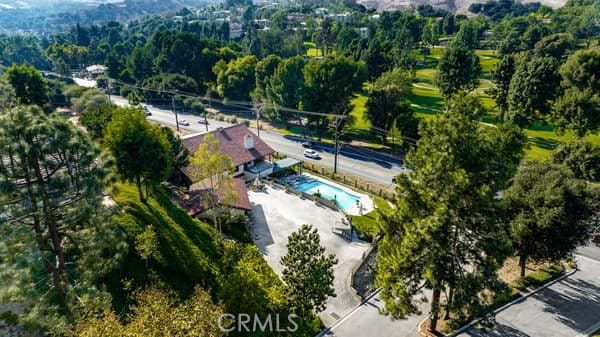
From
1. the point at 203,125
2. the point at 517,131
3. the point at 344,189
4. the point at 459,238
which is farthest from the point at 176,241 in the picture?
the point at 203,125

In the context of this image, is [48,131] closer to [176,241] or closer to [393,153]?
[176,241]

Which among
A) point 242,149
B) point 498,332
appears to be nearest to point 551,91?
point 242,149

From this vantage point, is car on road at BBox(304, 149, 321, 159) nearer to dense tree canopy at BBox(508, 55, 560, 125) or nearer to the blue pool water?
the blue pool water

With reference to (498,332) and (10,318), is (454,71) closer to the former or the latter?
(498,332)

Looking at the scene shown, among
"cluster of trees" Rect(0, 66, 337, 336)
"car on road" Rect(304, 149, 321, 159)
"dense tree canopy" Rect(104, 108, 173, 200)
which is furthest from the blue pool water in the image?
"dense tree canopy" Rect(104, 108, 173, 200)

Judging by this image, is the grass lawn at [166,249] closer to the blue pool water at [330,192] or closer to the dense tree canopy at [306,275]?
the dense tree canopy at [306,275]
